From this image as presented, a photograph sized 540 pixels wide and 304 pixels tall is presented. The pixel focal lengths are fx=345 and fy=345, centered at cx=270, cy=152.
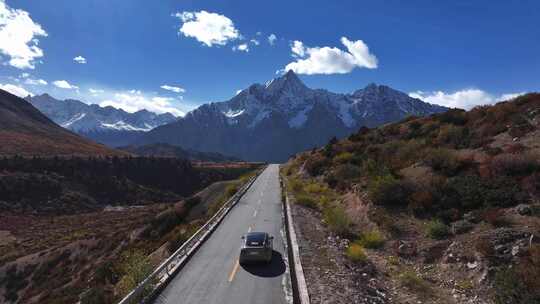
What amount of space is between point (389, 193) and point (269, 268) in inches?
348

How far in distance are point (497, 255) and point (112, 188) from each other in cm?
7909

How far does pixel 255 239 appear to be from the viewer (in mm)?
15758

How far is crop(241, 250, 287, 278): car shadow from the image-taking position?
45.9 feet

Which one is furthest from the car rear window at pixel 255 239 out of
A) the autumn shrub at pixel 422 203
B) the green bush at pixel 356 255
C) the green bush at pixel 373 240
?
the autumn shrub at pixel 422 203

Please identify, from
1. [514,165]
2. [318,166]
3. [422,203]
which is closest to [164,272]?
[422,203]

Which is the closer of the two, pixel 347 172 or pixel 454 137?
pixel 454 137

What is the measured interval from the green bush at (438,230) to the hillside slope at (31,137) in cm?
9957

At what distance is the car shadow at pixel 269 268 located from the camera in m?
14.0

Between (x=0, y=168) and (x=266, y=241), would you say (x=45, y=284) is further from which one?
(x=0, y=168)

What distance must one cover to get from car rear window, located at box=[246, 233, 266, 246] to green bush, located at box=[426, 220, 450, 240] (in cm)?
740

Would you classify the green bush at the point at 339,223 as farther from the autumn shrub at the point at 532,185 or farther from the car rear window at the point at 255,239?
the autumn shrub at the point at 532,185

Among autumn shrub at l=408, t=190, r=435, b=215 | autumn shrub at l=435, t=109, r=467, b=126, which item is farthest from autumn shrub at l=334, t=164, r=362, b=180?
autumn shrub at l=435, t=109, r=467, b=126

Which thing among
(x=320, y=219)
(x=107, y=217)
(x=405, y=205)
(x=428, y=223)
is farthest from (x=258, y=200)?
(x=107, y=217)

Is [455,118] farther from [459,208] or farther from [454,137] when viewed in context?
[459,208]
